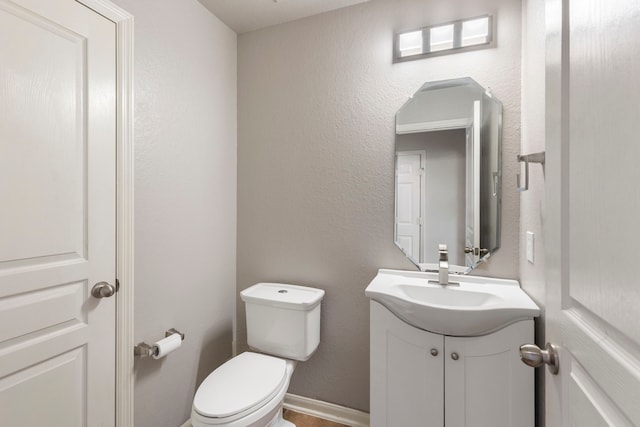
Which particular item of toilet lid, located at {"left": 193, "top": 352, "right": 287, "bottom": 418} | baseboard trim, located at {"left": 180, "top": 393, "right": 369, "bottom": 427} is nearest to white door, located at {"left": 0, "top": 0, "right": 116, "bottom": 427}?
toilet lid, located at {"left": 193, "top": 352, "right": 287, "bottom": 418}

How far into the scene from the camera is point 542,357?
698mm

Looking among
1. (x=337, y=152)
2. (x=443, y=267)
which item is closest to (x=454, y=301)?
(x=443, y=267)

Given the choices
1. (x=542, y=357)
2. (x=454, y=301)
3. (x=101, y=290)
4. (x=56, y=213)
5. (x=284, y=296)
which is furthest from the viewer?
(x=284, y=296)

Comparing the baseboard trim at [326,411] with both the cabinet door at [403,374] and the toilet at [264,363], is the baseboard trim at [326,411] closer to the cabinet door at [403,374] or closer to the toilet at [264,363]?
the toilet at [264,363]

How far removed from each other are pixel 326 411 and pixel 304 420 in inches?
5.3

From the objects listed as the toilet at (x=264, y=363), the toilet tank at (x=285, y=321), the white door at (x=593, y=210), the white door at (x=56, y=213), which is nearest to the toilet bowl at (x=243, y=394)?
the toilet at (x=264, y=363)

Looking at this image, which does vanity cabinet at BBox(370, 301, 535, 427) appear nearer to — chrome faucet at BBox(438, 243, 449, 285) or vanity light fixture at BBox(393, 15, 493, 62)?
chrome faucet at BBox(438, 243, 449, 285)

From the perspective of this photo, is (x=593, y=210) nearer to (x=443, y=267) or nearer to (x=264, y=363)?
(x=443, y=267)

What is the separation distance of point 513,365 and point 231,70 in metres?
2.16

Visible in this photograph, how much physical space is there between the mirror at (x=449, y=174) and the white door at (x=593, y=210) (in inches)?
34.1

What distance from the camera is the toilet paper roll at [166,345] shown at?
137 cm

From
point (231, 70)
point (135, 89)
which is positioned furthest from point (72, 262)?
point (231, 70)

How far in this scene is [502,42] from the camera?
4.93 feet

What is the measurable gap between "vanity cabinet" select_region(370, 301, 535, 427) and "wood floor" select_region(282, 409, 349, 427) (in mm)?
498
